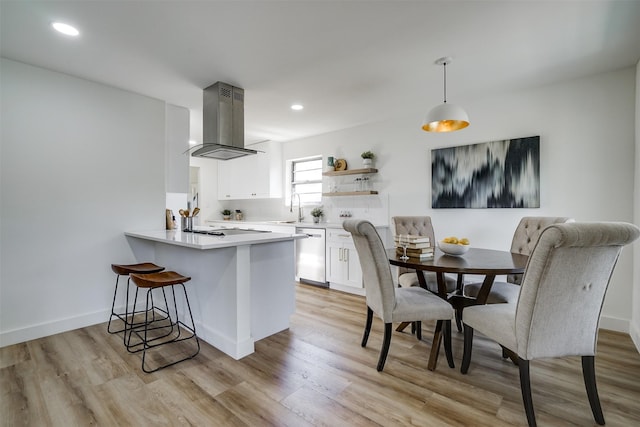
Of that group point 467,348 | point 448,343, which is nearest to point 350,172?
point 448,343

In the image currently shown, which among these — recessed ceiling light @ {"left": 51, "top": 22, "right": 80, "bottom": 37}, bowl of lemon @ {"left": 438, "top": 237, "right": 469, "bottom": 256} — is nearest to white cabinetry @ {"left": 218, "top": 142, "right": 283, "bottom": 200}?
recessed ceiling light @ {"left": 51, "top": 22, "right": 80, "bottom": 37}

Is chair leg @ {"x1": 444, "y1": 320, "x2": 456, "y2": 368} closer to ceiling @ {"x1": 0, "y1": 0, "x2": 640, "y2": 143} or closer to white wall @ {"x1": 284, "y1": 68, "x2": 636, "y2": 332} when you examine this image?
white wall @ {"x1": 284, "y1": 68, "x2": 636, "y2": 332}

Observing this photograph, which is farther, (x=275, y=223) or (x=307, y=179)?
(x=307, y=179)

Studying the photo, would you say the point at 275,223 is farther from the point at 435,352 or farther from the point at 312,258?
the point at 435,352

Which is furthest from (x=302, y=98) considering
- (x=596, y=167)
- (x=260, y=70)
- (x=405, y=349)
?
(x=596, y=167)

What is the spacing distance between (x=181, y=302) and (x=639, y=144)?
4237 millimetres

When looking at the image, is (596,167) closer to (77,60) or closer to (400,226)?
(400,226)

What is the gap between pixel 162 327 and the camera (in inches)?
110

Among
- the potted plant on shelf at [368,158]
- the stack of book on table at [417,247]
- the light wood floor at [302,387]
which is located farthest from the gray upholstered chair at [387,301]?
the potted plant on shelf at [368,158]

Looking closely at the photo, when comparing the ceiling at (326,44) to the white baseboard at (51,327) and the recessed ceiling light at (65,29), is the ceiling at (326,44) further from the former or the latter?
the white baseboard at (51,327)

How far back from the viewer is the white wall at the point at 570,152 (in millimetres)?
2781

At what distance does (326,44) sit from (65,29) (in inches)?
72.3

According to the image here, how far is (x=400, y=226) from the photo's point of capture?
10.9ft

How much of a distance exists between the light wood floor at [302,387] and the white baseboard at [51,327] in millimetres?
103
